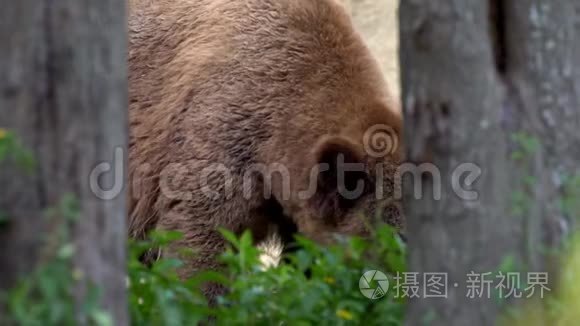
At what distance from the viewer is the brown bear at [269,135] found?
6.04 meters

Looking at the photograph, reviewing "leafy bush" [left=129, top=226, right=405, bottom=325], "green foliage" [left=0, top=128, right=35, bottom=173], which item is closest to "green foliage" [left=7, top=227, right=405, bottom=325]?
"leafy bush" [left=129, top=226, right=405, bottom=325]

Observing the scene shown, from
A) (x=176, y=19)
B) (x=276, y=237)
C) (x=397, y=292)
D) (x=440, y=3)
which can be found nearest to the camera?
(x=440, y=3)

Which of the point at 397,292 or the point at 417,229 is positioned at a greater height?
the point at 417,229

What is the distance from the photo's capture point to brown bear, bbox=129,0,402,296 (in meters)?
6.04

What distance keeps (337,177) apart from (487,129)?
8.61 ft

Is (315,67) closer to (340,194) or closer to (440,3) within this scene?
(340,194)

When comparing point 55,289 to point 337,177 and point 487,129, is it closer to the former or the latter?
point 487,129

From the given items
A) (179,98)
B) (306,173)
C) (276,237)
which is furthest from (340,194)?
(179,98)

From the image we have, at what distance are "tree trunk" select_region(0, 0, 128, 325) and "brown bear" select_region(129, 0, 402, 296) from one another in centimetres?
302

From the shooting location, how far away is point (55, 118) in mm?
2982

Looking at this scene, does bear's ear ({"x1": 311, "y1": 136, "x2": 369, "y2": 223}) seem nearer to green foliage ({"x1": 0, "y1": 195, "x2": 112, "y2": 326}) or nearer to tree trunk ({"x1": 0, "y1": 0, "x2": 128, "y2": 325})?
tree trunk ({"x1": 0, "y1": 0, "x2": 128, "y2": 325})

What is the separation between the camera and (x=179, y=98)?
6.62 meters

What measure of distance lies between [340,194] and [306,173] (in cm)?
23

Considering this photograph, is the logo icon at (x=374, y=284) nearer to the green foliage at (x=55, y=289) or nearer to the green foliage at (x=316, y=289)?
the green foliage at (x=316, y=289)
